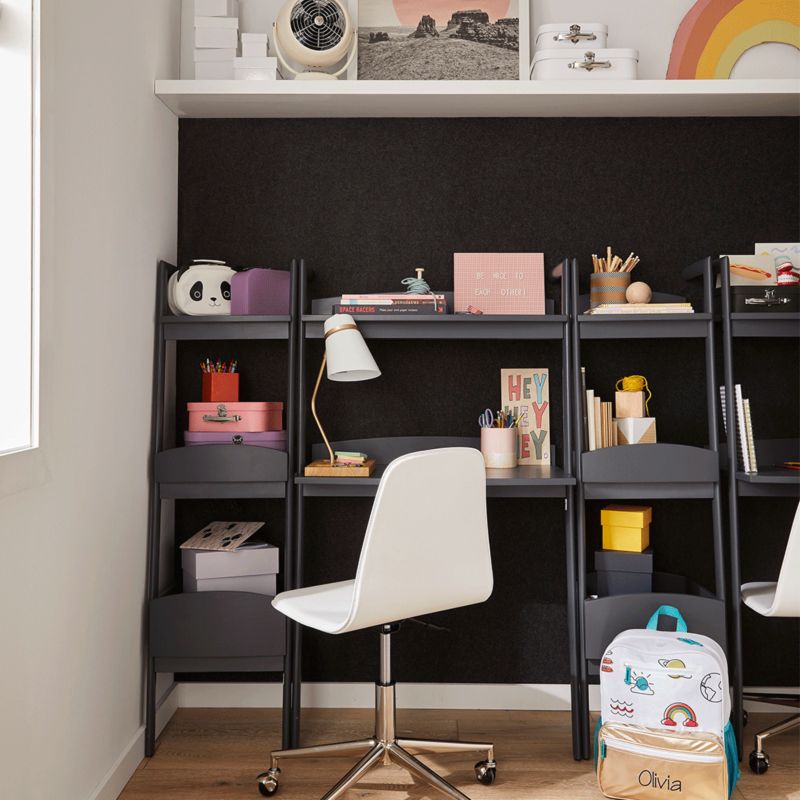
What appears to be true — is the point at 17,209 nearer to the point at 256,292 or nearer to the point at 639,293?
the point at 256,292

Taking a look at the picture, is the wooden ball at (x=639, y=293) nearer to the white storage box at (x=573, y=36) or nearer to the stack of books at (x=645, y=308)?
the stack of books at (x=645, y=308)

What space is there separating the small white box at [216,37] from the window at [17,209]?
1.07 m

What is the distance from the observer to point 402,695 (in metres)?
2.81

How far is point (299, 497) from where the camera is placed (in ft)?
8.17

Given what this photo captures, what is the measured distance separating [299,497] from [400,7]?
5.86ft

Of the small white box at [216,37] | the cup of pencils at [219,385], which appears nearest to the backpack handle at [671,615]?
the cup of pencils at [219,385]

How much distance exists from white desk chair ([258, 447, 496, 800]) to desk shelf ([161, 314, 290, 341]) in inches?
31.9

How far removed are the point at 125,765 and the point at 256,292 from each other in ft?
4.90

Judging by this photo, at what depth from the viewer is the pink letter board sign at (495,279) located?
8.71ft

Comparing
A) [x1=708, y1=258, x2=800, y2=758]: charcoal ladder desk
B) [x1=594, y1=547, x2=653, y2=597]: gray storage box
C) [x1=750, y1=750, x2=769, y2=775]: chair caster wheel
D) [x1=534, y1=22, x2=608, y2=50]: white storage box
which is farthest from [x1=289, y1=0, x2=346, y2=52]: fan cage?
[x1=750, y1=750, x2=769, y2=775]: chair caster wheel

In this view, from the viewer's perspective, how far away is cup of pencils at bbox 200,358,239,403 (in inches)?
105

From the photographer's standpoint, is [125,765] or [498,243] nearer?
[125,765]

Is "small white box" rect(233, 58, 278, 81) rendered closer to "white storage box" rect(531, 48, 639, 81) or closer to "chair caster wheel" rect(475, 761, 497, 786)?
"white storage box" rect(531, 48, 639, 81)

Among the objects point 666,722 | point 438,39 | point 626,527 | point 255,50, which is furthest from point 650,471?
point 255,50
